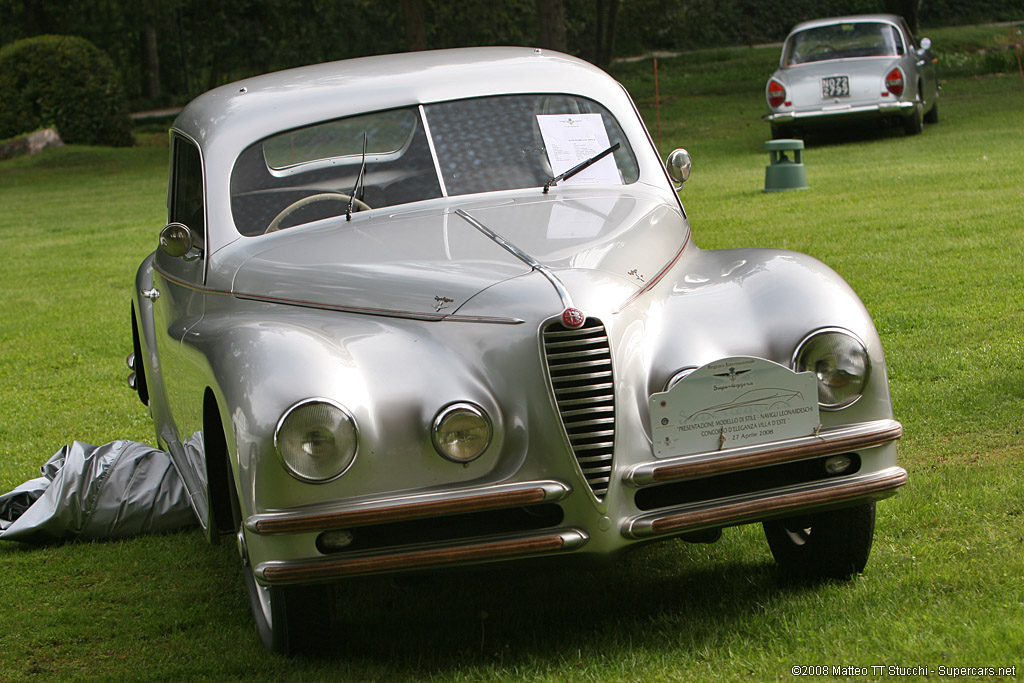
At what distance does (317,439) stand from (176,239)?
159 cm

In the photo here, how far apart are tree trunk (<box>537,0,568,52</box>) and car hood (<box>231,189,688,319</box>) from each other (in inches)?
780

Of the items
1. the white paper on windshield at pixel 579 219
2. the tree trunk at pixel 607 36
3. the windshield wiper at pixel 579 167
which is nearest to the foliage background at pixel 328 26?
the tree trunk at pixel 607 36

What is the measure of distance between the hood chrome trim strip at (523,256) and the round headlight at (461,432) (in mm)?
394

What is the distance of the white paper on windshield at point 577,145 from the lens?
15.0ft

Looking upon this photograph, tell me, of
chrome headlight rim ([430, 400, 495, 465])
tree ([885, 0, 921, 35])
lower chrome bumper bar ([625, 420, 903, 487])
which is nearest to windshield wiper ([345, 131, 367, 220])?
chrome headlight rim ([430, 400, 495, 465])

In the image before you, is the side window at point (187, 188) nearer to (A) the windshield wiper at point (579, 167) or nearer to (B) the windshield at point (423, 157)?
(B) the windshield at point (423, 157)

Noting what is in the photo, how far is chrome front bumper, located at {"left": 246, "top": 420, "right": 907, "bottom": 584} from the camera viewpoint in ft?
9.98

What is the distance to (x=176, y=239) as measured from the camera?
4297 mm

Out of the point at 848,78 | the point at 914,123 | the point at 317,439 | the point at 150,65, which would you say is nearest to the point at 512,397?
the point at 317,439

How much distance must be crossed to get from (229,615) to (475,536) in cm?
130

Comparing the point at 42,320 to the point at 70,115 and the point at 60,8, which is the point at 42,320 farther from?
the point at 60,8

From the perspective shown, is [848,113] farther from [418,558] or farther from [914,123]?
[418,558]

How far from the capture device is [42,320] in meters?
9.85

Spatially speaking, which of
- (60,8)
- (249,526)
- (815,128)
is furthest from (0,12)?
(249,526)
